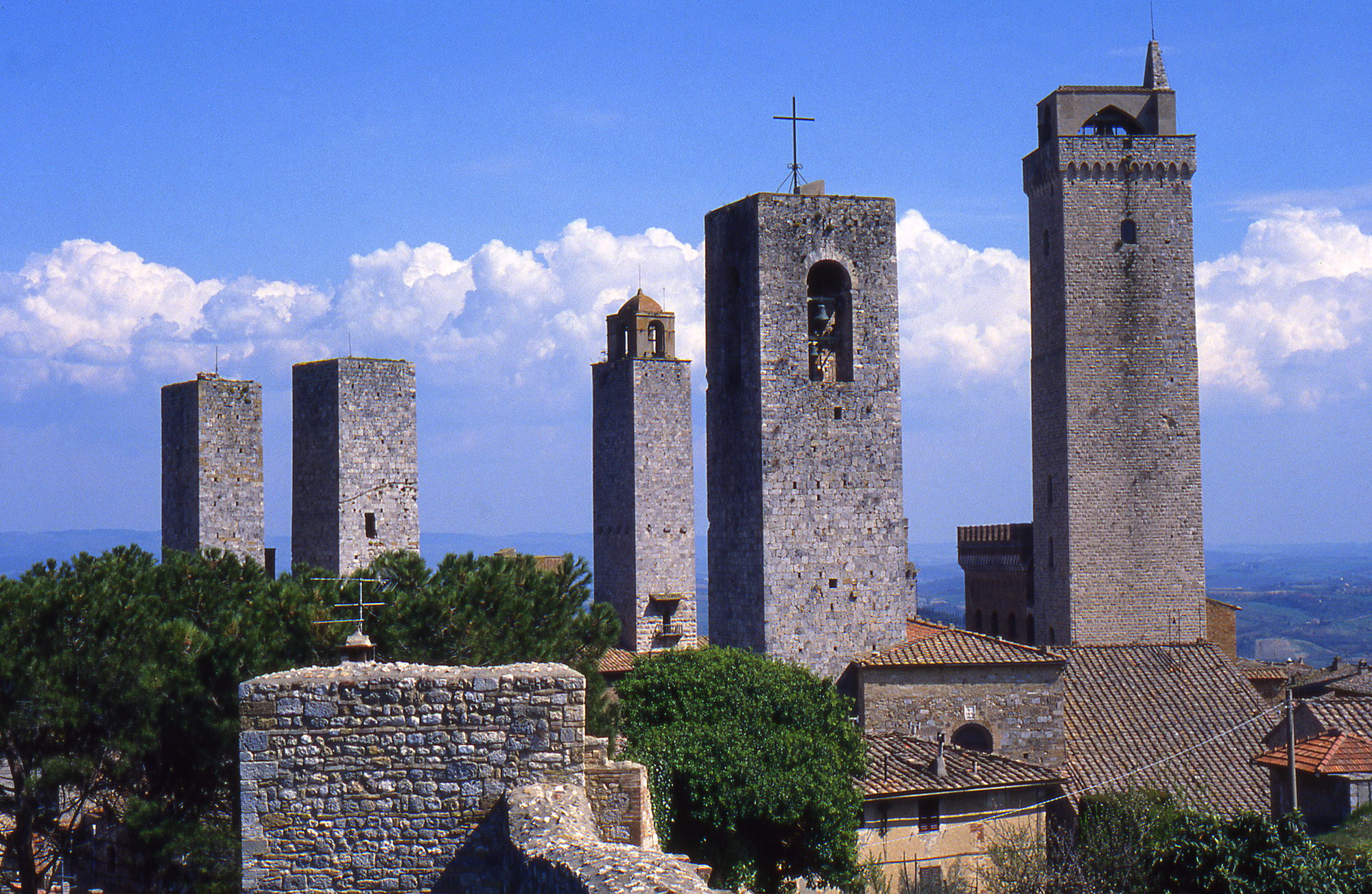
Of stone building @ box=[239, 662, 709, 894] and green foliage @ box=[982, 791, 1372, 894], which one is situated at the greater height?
stone building @ box=[239, 662, 709, 894]

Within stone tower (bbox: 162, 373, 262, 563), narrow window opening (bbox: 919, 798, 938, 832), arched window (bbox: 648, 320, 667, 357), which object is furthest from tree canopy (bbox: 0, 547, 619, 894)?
arched window (bbox: 648, 320, 667, 357)

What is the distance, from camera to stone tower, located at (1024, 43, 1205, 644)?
3859 centimetres

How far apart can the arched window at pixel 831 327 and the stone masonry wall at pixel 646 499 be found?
11827 mm

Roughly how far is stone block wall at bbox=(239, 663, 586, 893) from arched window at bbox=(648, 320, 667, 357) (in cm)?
3206

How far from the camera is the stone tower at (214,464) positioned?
22.1 metres

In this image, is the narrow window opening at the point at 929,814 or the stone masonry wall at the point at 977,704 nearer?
the narrow window opening at the point at 929,814

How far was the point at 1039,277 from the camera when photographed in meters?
40.5

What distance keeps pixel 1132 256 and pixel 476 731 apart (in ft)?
110

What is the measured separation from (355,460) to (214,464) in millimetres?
2189

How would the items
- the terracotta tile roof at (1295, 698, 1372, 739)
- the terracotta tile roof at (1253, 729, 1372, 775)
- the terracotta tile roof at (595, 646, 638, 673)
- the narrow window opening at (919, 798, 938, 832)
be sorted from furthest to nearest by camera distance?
the terracotta tile roof at (595, 646, 638, 673) < the terracotta tile roof at (1295, 698, 1372, 739) < the narrow window opening at (919, 798, 938, 832) < the terracotta tile roof at (1253, 729, 1372, 775)

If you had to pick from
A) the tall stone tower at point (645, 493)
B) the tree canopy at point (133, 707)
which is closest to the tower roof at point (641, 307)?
the tall stone tower at point (645, 493)

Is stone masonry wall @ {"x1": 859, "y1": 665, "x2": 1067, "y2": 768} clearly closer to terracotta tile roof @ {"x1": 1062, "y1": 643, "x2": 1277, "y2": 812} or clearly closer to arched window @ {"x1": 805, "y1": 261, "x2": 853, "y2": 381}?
terracotta tile roof @ {"x1": 1062, "y1": 643, "x2": 1277, "y2": 812}

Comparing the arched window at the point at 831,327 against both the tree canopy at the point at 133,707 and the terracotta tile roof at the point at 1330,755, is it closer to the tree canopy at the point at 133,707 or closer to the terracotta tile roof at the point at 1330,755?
the terracotta tile roof at the point at 1330,755

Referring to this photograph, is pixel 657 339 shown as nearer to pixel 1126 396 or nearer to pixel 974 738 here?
pixel 1126 396
